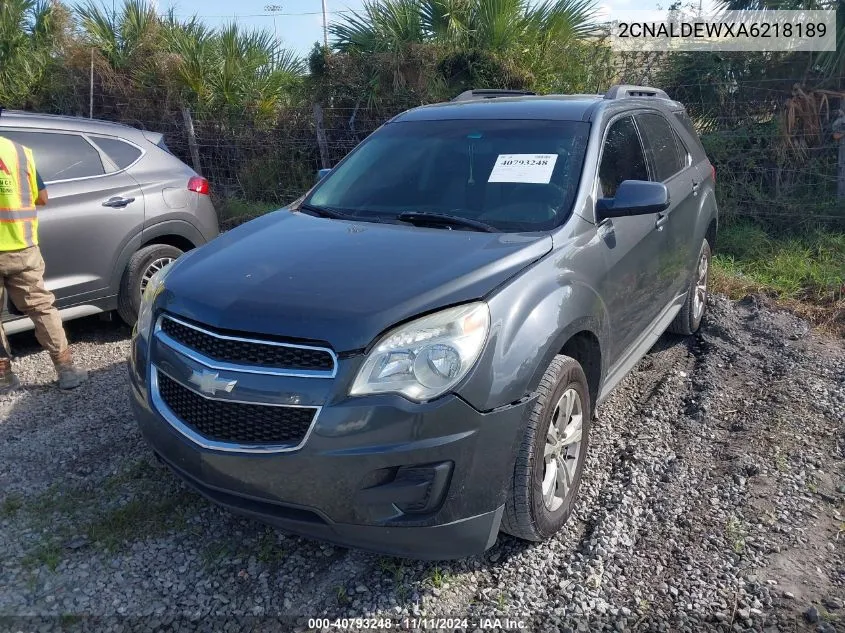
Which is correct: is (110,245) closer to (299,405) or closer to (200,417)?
(200,417)

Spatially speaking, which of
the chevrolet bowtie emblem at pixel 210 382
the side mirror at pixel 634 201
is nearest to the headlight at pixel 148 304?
the chevrolet bowtie emblem at pixel 210 382

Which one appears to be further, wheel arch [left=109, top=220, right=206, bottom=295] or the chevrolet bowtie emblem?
wheel arch [left=109, top=220, right=206, bottom=295]

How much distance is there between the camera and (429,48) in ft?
28.5

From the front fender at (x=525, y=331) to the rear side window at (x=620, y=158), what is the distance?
32.8 inches

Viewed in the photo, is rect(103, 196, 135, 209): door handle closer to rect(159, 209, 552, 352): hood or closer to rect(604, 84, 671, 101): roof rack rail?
rect(159, 209, 552, 352): hood

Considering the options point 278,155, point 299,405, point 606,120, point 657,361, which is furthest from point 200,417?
point 278,155

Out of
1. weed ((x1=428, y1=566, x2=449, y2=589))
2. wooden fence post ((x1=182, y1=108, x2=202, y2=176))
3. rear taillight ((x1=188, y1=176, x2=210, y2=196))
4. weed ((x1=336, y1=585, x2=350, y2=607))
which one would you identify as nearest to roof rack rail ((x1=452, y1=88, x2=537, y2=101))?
rear taillight ((x1=188, y1=176, x2=210, y2=196))

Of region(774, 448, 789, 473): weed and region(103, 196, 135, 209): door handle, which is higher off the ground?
region(103, 196, 135, 209): door handle

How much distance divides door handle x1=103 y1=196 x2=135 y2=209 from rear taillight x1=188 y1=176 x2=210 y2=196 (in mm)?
599

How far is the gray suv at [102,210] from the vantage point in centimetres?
503

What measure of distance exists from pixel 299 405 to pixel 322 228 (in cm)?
125

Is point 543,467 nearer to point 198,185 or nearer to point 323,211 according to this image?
point 323,211

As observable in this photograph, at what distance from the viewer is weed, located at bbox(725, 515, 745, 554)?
302 centimetres

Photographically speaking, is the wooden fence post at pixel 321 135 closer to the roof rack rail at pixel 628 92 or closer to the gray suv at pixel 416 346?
the roof rack rail at pixel 628 92
